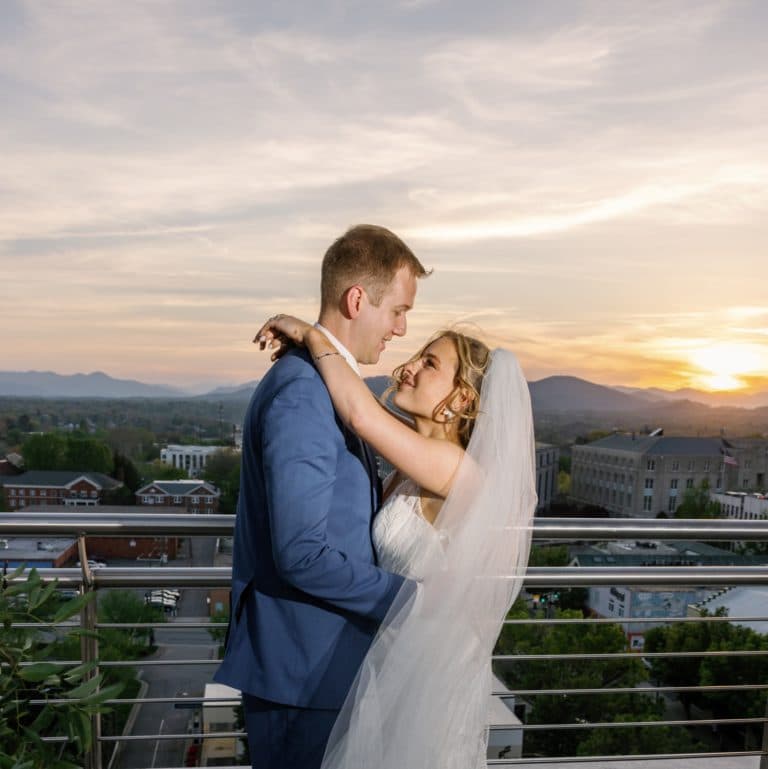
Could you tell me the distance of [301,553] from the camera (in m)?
1.42

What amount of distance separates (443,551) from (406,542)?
0.27 ft

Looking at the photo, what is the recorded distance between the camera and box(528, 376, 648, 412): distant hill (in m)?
15.8

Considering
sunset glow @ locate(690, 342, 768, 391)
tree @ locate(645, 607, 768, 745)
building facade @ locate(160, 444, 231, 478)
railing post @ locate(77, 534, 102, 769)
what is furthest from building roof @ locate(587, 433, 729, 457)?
railing post @ locate(77, 534, 102, 769)

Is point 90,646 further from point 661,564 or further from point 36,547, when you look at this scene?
point 661,564

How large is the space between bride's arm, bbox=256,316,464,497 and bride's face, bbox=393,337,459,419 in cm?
13

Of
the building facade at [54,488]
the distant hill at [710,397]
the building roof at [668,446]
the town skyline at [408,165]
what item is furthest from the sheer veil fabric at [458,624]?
the building roof at [668,446]

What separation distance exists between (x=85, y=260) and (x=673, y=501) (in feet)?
77.6

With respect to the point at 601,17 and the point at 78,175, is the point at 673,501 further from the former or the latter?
the point at 601,17

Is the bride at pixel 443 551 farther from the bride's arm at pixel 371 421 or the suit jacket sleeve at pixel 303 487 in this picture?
the suit jacket sleeve at pixel 303 487

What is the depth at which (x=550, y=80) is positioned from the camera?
11.3 meters

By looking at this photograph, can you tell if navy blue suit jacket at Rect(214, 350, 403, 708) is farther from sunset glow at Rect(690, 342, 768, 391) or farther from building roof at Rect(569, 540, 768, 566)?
sunset glow at Rect(690, 342, 768, 391)

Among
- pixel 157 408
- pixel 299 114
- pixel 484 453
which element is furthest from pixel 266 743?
pixel 157 408

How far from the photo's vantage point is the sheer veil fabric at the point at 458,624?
1.67m

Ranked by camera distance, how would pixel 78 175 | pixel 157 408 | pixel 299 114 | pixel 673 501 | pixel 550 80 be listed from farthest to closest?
pixel 673 501
pixel 157 408
pixel 78 175
pixel 299 114
pixel 550 80
